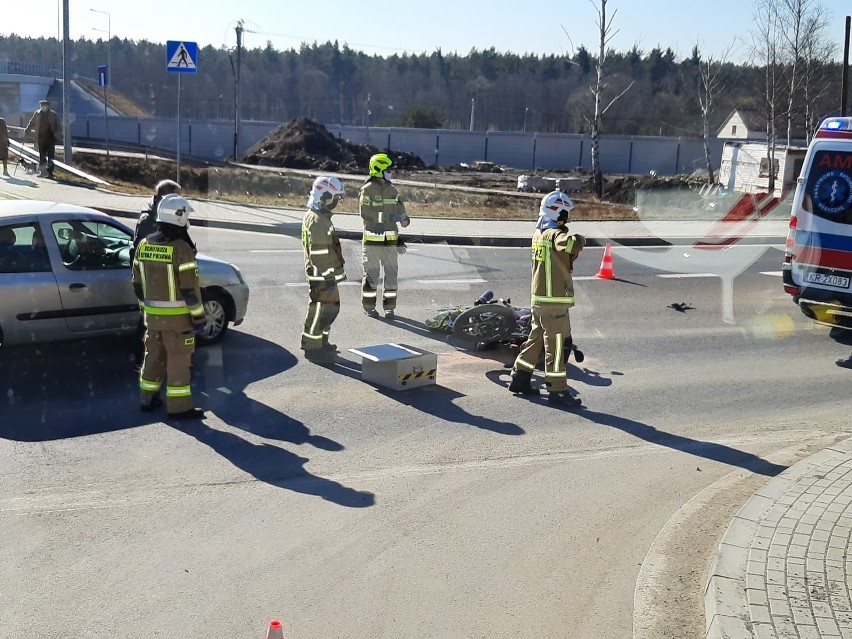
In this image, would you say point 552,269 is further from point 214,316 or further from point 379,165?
point 379,165

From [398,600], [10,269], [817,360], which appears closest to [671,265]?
[817,360]

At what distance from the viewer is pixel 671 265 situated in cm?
1748

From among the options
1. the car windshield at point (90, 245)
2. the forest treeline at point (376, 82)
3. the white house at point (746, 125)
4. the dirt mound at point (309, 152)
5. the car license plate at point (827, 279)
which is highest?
the forest treeline at point (376, 82)

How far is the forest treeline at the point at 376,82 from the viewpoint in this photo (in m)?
120

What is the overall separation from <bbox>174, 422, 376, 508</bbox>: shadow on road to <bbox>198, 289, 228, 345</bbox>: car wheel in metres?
2.42

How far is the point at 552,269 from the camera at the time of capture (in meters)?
8.48

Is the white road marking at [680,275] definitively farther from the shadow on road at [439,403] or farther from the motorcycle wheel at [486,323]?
the shadow on road at [439,403]

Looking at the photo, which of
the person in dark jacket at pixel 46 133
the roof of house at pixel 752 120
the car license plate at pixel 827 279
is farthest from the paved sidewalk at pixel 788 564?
the roof of house at pixel 752 120

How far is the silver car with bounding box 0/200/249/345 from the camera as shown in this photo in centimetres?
866

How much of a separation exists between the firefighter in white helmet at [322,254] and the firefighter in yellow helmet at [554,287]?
2.18m

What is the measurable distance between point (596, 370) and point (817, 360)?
2.88 metres

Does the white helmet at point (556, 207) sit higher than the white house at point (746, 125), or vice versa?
the white house at point (746, 125)

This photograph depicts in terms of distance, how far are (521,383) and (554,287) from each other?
1.05 metres

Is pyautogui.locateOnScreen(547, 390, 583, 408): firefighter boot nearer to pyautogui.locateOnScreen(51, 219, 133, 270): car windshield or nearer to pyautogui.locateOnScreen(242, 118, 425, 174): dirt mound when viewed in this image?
pyautogui.locateOnScreen(51, 219, 133, 270): car windshield
